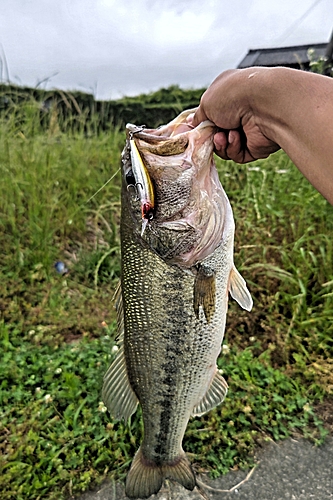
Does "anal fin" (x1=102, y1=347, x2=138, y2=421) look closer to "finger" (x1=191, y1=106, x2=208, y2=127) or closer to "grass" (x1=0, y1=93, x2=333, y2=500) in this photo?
"grass" (x1=0, y1=93, x2=333, y2=500)

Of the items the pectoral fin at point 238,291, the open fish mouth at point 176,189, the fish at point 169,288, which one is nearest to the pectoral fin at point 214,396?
the fish at point 169,288

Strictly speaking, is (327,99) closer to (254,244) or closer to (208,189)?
(208,189)

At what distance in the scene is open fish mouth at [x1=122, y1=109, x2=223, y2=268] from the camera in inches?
57.4

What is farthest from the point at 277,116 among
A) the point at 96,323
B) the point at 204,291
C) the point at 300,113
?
the point at 96,323

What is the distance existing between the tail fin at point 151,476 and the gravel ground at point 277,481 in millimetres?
446

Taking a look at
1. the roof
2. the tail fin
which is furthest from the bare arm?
the roof

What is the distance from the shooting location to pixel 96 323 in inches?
136

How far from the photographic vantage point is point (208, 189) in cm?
161

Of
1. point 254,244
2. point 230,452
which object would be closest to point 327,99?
point 230,452

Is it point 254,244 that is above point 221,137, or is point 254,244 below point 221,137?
below

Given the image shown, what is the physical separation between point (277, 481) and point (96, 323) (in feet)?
5.83

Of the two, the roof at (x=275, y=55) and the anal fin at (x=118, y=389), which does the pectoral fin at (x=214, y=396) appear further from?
the roof at (x=275, y=55)

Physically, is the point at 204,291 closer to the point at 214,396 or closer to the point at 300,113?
the point at 214,396

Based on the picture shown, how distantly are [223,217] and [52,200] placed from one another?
3.07 m
